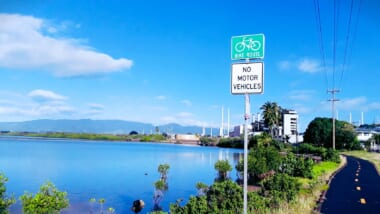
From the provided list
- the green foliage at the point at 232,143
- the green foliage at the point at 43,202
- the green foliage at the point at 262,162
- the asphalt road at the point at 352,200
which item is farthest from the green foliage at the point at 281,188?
the green foliage at the point at 232,143

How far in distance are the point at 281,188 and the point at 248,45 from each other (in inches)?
469

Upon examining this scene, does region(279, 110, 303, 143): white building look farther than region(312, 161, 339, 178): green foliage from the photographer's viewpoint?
Yes

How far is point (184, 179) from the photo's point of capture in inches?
1502

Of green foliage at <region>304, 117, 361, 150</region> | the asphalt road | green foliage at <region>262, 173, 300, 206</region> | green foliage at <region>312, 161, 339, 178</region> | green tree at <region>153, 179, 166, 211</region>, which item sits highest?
green foliage at <region>304, 117, 361, 150</region>

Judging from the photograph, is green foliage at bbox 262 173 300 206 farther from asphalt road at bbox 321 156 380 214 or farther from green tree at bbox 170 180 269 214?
asphalt road at bbox 321 156 380 214

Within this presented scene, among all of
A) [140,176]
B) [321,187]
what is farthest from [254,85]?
[140,176]

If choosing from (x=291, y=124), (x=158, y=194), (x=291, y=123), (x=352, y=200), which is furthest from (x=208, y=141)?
(x=352, y=200)

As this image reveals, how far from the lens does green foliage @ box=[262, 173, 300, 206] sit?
13.4 m

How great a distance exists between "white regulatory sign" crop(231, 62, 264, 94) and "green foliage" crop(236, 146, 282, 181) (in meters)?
27.6

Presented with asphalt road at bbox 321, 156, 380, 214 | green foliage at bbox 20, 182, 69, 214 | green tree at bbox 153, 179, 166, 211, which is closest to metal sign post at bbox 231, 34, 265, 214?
green foliage at bbox 20, 182, 69, 214

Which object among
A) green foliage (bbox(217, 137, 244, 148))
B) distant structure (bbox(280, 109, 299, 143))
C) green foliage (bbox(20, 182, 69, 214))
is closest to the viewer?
green foliage (bbox(20, 182, 69, 214))

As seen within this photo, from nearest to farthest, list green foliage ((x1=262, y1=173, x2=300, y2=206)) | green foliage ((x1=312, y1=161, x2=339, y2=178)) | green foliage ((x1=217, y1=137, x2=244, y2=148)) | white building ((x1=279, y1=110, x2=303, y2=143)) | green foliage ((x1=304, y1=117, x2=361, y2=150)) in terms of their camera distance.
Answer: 1. green foliage ((x1=262, y1=173, x2=300, y2=206))
2. green foliage ((x1=312, y1=161, x2=339, y2=178))
3. green foliage ((x1=304, y1=117, x2=361, y2=150))
4. white building ((x1=279, y1=110, x2=303, y2=143))
5. green foliage ((x1=217, y1=137, x2=244, y2=148))

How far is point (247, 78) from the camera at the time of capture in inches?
212

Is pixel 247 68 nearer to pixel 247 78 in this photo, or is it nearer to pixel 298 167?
pixel 247 78
